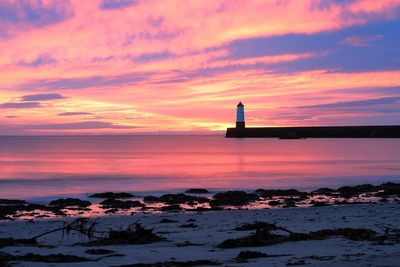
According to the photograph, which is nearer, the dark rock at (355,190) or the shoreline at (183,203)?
the shoreline at (183,203)

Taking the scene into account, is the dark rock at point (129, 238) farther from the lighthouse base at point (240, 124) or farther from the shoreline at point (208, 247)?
the lighthouse base at point (240, 124)

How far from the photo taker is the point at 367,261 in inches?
240

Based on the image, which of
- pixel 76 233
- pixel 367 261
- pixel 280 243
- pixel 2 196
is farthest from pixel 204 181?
pixel 367 261

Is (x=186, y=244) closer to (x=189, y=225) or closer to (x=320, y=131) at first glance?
(x=189, y=225)

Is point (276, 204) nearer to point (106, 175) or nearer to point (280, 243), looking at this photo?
point (280, 243)

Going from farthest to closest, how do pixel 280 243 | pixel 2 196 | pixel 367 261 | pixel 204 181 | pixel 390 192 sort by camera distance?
pixel 204 181 → pixel 2 196 → pixel 390 192 → pixel 280 243 → pixel 367 261

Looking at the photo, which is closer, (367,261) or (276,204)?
(367,261)

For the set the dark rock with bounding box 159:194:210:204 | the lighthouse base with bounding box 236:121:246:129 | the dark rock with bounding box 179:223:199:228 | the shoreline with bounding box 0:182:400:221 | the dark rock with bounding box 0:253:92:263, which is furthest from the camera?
the lighthouse base with bounding box 236:121:246:129

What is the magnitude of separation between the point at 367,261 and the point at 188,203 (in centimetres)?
1164

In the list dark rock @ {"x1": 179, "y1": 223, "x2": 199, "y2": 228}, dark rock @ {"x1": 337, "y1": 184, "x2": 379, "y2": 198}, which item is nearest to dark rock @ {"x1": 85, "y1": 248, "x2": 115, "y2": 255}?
dark rock @ {"x1": 179, "y1": 223, "x2": 199, "y2": 228}

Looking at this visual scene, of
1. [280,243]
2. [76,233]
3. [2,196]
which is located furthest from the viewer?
[2,196]

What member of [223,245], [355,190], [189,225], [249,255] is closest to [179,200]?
[189,225]

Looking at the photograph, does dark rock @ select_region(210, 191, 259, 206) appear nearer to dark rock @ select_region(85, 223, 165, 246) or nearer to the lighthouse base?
dark rock @ select_region(85, 223, 165, 246)

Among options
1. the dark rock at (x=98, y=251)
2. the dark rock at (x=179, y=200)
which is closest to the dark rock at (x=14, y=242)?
the dark rock at (x=98, y=251)
